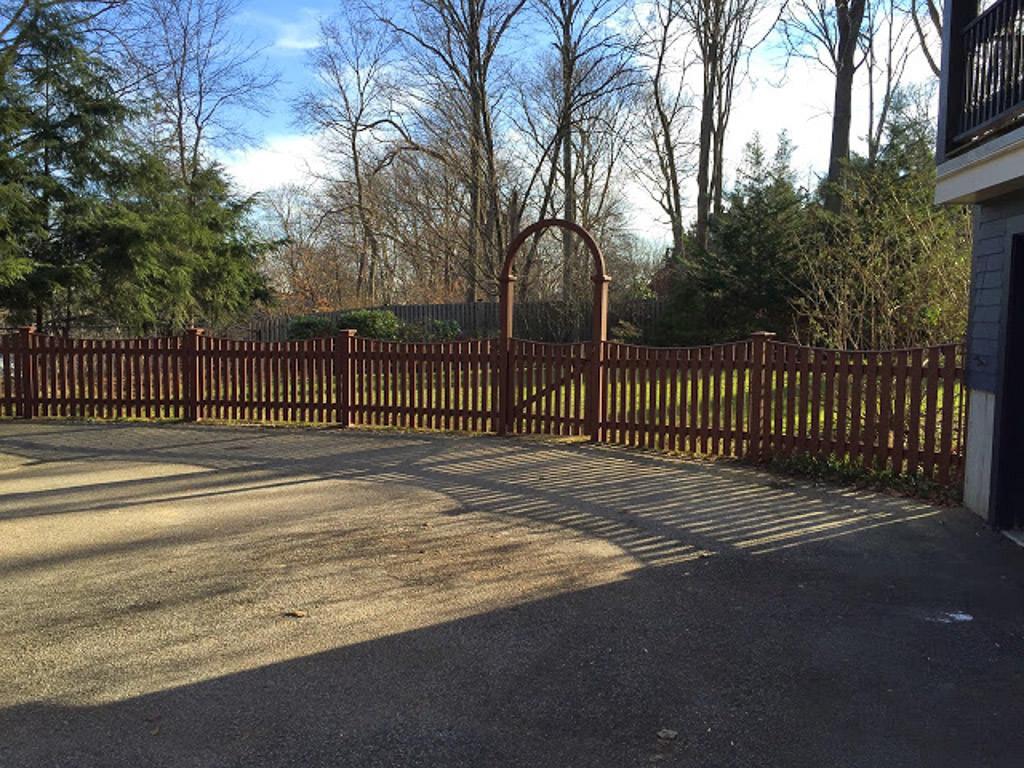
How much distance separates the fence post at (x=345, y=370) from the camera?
1198 cm

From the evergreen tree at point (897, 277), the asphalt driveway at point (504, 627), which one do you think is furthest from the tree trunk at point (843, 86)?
the asphalt driveway at point (504, 627)

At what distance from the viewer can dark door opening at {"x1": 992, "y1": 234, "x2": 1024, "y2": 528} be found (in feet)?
20.7

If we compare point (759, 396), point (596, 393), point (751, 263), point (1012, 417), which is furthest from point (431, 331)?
point (1012, 417)

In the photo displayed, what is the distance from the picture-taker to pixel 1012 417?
20.9 feet

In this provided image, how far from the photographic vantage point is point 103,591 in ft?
16.4

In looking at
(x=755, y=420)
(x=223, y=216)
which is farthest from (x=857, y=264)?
(x=223, y=216)

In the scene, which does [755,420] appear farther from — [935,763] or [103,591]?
[103,591]

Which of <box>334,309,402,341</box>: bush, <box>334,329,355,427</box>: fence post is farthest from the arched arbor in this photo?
<box>334,309,402,341</box>: bush

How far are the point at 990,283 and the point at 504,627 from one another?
17.1ft

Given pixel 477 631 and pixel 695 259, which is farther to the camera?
pixel 695 259

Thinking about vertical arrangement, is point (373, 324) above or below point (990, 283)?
below

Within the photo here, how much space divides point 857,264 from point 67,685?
1072 cm

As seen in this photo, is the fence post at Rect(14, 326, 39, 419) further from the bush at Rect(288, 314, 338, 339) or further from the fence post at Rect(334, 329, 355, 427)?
the bush at Rect(288, 314, 338, 339)

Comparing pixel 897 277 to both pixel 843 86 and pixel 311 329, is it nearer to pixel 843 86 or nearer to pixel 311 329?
pixel 843 86
